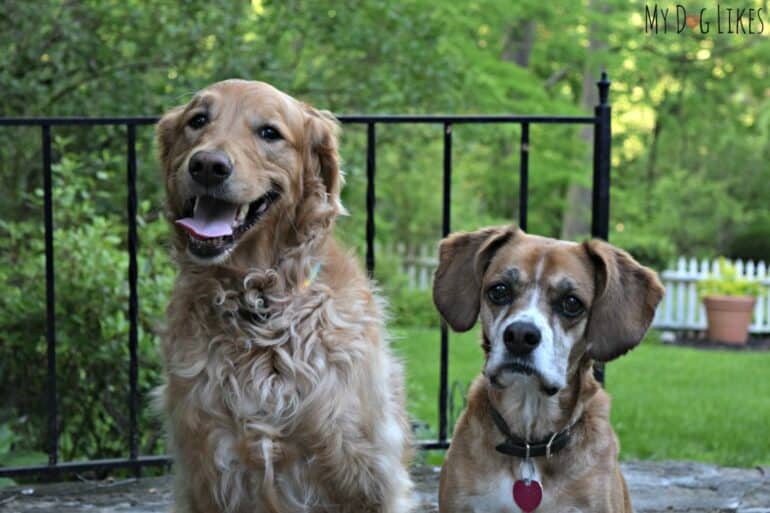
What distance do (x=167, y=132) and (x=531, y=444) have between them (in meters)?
1.51

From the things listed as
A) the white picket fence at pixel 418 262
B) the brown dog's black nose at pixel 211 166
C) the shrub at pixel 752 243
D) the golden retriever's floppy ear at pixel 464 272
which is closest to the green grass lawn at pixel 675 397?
the golden retriever's floppy ear at pixel 464 272

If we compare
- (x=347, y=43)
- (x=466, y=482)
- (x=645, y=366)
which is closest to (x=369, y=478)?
(x=466, y=482)

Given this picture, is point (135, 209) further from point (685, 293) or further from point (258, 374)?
point (685, 293)

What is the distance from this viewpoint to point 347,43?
8.15 meters

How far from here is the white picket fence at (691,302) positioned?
57.1 feet

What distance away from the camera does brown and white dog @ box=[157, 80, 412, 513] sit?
312 cm

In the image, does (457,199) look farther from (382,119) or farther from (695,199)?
(382,119)

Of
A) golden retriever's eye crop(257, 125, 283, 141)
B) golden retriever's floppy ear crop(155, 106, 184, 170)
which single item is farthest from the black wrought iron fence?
golden retriever's eye crop(257, 125, 283, 141)

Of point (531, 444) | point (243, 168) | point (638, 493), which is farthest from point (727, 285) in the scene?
point (243, 168)

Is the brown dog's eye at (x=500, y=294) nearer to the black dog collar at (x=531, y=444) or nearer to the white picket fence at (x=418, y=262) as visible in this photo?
the black dog collar at (x=531, y=444)

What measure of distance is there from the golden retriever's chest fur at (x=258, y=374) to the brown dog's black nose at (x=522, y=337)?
1.49ft

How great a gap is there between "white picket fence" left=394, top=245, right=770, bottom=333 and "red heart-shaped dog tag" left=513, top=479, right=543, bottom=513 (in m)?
14.5

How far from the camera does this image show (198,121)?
10.6 ft

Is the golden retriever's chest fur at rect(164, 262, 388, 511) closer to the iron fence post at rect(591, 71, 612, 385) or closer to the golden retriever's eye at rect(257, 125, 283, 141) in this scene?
the golden retriever's eye at rect(257, 125, 283, 141)
